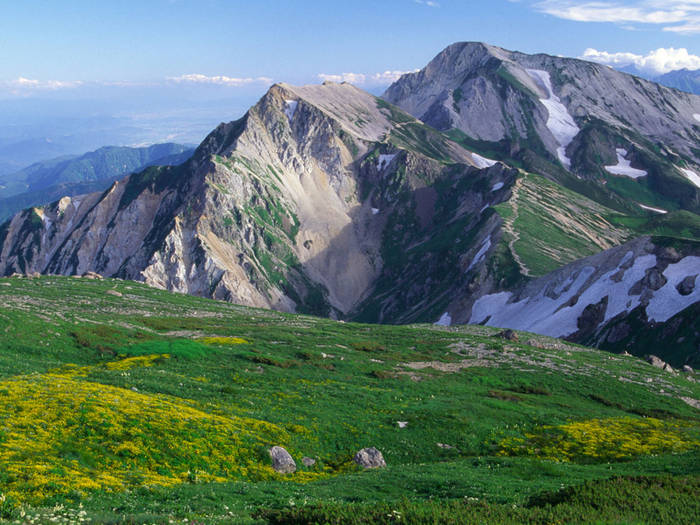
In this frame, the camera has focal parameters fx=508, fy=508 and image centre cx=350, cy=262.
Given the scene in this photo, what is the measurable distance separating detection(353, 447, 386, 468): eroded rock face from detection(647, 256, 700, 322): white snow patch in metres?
81.9

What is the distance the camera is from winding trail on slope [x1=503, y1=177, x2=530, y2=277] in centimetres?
14062

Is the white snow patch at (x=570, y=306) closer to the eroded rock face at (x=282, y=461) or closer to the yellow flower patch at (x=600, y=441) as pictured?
the yellow flower patch at (x=600, y=441)

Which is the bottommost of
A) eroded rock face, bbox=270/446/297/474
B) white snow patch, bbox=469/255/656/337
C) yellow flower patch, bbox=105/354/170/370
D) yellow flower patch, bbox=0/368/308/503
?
white snow patch, bbox=469/255/656/337

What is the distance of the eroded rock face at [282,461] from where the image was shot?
30125mm

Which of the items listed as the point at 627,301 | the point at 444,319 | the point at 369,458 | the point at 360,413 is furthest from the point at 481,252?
the point at 369,458

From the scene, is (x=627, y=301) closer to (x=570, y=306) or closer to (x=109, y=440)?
(x=570, y=306)

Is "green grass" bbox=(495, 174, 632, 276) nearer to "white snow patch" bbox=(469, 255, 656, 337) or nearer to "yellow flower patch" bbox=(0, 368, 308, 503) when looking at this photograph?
"white snow patch" bbox=(469, 255, 656, 337)

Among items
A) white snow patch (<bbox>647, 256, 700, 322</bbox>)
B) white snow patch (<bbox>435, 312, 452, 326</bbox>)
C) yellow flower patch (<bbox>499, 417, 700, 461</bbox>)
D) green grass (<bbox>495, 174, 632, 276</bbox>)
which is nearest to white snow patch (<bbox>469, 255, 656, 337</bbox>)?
white snow patch (<bbox>647, 256, 700, 322</bbox>)

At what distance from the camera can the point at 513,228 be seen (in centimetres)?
16188

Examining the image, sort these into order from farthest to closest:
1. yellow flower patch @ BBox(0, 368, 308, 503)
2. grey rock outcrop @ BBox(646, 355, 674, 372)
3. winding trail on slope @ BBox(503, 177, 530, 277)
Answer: winding trail on slope @ BBox(503, 177, 530, 277) < grey rock outcrop @ BBox(646, 355, 674, 372) < yellow flower patch @ BBox(0, 368, 308, 503)

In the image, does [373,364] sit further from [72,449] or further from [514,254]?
[514,254]

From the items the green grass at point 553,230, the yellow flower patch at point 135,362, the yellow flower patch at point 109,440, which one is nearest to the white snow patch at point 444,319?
the green grass at point 553,230

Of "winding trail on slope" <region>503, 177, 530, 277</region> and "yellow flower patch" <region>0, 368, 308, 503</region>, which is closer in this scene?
"yellow flower patch" <region>0, 368, 308, 503</region>

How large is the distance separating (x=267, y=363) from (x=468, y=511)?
1576 inches
